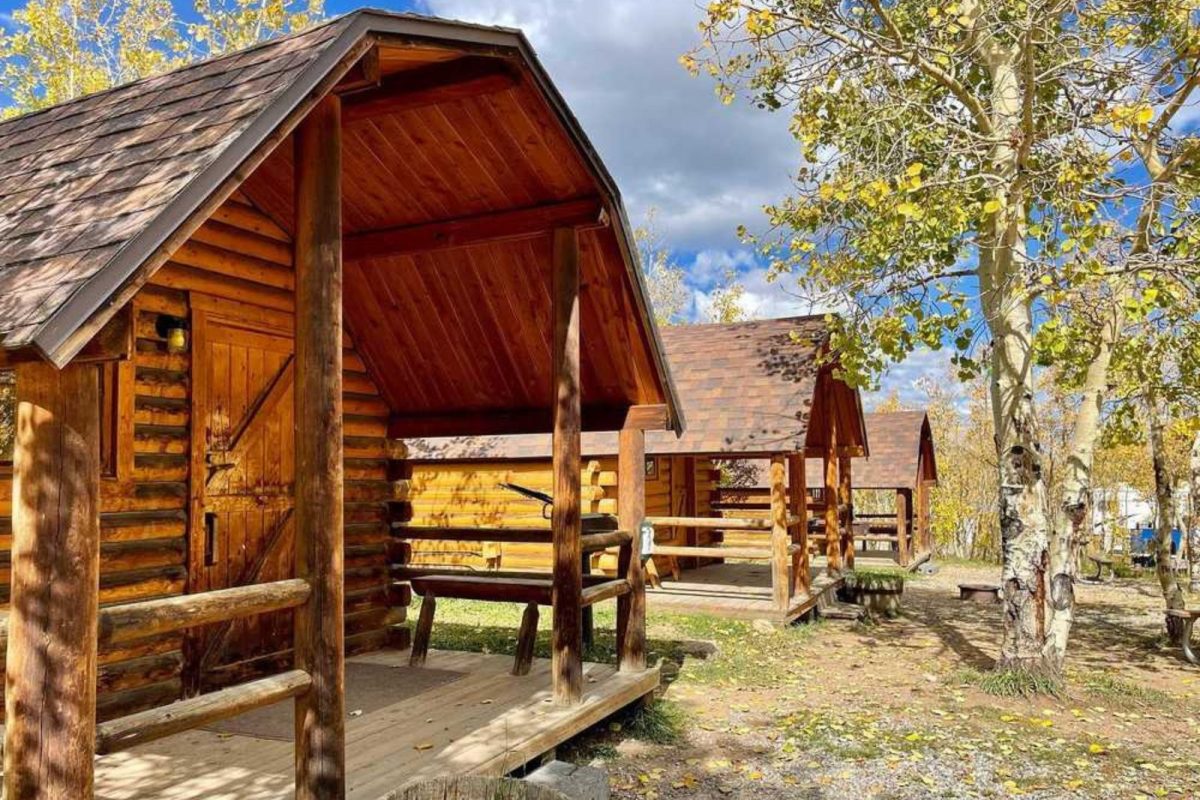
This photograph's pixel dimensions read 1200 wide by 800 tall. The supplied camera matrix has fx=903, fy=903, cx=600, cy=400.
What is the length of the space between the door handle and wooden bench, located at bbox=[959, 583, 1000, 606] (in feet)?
42.1

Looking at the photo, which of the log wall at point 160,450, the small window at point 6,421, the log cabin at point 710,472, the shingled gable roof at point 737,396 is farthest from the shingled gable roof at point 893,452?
the small window at point 6,421

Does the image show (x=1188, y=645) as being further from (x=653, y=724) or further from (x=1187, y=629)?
(x=653, y=724)

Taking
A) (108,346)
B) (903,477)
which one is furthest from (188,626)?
(903,477)

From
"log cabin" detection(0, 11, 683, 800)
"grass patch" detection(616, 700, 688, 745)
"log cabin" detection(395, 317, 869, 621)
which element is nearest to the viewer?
"log cabin" detection(0, 11, 683, 800)

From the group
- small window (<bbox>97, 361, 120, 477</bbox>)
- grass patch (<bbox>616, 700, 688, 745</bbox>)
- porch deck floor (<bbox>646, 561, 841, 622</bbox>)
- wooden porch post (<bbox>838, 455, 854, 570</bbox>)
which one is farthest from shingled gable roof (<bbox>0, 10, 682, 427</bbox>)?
wooden porch post (<bbox>838, 455, 854, 570</bbox>)

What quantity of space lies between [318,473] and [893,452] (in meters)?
21.8

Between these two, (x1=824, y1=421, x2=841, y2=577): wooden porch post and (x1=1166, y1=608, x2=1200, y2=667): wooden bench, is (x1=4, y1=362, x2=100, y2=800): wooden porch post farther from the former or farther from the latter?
(x1=824, y1=421, x2=841, y2=577): wooden porch post

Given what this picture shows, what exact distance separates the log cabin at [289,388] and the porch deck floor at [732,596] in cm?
581

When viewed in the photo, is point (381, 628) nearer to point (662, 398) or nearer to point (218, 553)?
point (218, 553)

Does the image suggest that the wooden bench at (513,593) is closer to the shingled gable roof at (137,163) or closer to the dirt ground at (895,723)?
the dirt ground at (895,723)

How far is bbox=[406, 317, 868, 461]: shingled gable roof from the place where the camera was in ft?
43.8

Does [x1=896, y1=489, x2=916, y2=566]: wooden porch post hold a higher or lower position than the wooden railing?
lower

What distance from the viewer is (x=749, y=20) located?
34.0 feet

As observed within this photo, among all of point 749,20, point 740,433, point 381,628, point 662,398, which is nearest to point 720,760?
point 662,398
